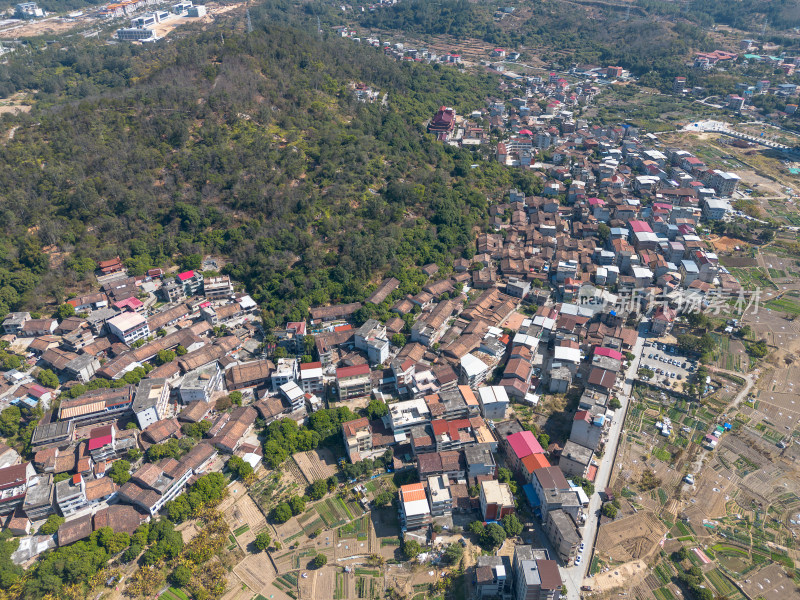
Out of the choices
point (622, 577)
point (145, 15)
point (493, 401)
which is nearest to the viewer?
point (622, 577)

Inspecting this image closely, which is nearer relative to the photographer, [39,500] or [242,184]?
[39,500]

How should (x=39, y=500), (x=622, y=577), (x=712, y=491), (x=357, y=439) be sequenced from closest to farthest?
(x=622, y=577), (x=39, y=500), (x=712, y=491), (x=357, y=439)

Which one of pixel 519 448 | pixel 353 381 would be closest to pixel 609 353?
pixel 519 448

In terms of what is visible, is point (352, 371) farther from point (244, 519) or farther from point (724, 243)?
point (724, 243)

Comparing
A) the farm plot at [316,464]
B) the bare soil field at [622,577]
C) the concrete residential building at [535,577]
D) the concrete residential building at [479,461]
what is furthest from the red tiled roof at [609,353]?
the farm plot at [316,464]

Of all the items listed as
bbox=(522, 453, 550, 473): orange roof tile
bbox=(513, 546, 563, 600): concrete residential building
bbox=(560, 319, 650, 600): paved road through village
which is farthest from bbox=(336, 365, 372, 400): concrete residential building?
bbox=(560, 319, 650, 600): paved road through village

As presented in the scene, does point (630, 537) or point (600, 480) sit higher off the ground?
point (600, 480)

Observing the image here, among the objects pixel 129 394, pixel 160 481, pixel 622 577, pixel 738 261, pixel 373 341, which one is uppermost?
pixel 373 341

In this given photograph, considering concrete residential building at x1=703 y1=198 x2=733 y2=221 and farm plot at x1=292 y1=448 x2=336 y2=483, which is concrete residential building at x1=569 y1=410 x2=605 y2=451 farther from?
concrete residential building at x1=703 y1=198 x2=733 y2=221
